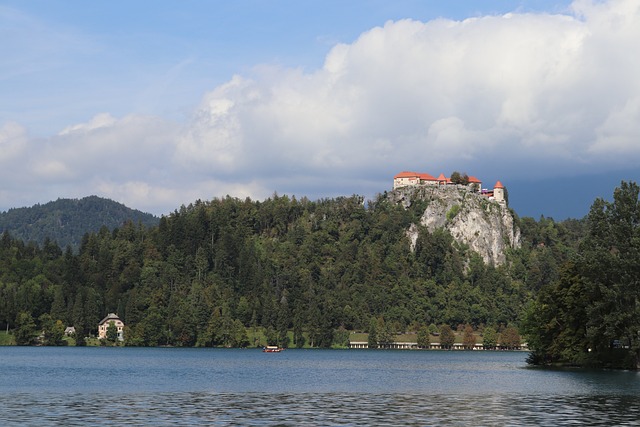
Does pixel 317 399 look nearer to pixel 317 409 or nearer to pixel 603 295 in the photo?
pixel 317 409

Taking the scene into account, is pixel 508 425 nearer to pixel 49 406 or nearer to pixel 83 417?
pixel 83 417

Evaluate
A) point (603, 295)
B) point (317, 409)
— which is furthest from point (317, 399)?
point (603, 295)

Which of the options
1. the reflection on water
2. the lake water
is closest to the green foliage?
the lake water

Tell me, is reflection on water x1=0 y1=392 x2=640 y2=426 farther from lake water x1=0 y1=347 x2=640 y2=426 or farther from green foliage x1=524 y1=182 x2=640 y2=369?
green foliage x1=524 y1=182 x2=640 y2=369

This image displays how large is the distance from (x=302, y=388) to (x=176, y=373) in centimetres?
4100

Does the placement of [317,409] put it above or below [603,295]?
below

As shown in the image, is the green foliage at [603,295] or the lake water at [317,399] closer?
the lake water at [317,399]

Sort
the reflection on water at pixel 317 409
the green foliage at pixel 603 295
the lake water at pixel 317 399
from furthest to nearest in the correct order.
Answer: the green foliage at pixel 603 295
the lake water at pixel 317 399
the reflection on water at pixel 317 409

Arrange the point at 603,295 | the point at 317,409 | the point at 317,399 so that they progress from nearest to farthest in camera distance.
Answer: the point at 317,409 < the point at 317,399 < the point at 603,295

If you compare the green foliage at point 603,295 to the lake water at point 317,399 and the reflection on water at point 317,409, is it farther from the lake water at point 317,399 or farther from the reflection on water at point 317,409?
the reflection on water at point 317,409

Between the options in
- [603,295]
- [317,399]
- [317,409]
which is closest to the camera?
[317,409]

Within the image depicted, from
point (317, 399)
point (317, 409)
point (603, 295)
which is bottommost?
point (317, 409)

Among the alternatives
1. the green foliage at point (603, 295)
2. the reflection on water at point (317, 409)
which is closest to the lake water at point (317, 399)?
the reflection on water at point (317, 409)

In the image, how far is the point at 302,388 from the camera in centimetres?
10881
